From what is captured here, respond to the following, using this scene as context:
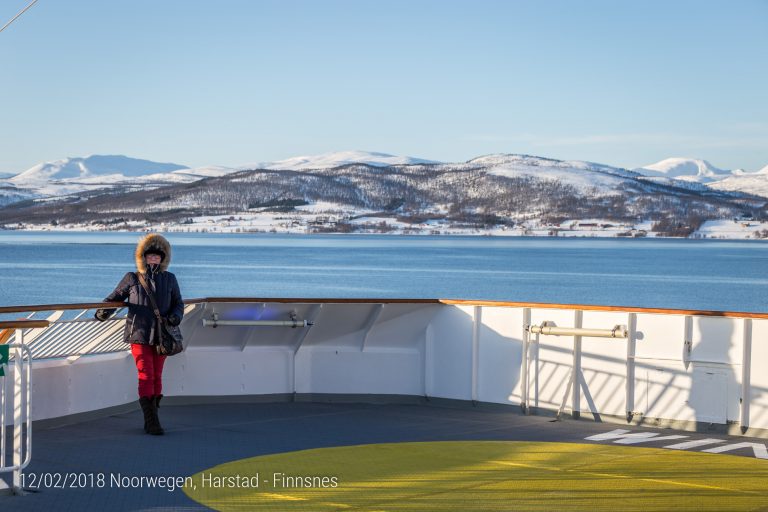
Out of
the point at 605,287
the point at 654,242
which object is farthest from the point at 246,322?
the point at 654,242

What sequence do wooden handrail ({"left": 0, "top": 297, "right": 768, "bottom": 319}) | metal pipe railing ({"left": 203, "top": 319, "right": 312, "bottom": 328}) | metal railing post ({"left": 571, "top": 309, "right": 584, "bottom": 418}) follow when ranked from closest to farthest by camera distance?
1. wooden handrail ({"left": 0, "top": 297, "right": 768, "bottom": 319})
2. metal railing post ({"left": 571, "top": 309, "right": 584, "bottom": 418})
3. metal pipe railing ({"left": 203, "top": 319, "right": 312, "bottom": 328})

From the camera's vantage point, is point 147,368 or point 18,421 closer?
point 18,421

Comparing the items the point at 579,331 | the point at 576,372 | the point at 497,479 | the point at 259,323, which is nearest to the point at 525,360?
the point at 576,372

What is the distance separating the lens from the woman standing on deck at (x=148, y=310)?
26.7ft

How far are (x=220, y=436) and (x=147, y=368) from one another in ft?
2.38

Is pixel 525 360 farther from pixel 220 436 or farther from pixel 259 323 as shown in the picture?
pixel 220 436

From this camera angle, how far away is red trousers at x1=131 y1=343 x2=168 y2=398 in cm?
816

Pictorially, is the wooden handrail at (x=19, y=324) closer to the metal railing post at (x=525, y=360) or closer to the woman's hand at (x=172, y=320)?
the woman's hand at (x=172, y=320)

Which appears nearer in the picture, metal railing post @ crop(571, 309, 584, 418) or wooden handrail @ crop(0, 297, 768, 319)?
wooden handrail @ crop(0, 297, 768, 319)

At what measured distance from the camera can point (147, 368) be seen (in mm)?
8203

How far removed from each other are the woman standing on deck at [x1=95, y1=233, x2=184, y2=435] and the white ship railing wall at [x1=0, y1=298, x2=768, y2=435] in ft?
0.97

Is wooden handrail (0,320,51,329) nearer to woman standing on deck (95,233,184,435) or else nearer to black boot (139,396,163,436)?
woman standing on deck (95,233,184,435)

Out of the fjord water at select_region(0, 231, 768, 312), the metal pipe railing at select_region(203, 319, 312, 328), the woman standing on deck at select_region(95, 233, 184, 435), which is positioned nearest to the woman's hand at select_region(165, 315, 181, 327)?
the woman standing on deck at select_region(95, 233, 184, 435)

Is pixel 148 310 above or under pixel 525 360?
above
